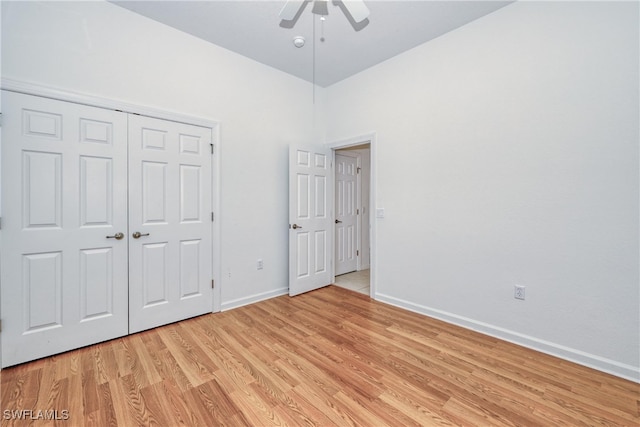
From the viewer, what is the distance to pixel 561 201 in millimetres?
2229

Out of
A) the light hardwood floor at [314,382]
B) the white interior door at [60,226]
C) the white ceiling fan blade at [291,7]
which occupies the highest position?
the white ceiling fan blade at [291,7]

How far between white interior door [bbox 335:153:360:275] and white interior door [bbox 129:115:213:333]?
225 centimetres

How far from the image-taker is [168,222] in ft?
9.15

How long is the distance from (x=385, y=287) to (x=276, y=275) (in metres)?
1.43

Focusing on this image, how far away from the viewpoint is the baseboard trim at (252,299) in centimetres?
320

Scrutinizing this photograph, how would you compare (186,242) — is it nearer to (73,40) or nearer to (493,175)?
(73,40)

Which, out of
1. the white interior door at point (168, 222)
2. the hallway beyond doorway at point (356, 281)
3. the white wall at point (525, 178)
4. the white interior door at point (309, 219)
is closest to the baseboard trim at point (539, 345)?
the white wall at point (525, 178)

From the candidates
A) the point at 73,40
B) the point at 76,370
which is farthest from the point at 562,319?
the point at 73,40

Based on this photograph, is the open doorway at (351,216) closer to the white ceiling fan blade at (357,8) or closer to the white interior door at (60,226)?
the white ceiling fan blade at (357,8)

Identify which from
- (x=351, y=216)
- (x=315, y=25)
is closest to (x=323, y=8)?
(x=315, y=25)

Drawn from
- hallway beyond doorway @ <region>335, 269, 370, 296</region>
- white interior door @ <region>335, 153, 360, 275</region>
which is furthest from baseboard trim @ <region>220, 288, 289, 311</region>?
white interior door @ <region>335, 153, 360, 275</region>

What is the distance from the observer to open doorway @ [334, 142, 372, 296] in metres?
4.68

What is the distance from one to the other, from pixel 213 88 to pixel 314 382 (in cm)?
306

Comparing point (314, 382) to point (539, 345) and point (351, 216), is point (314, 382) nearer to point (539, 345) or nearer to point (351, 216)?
point (539, 345)
